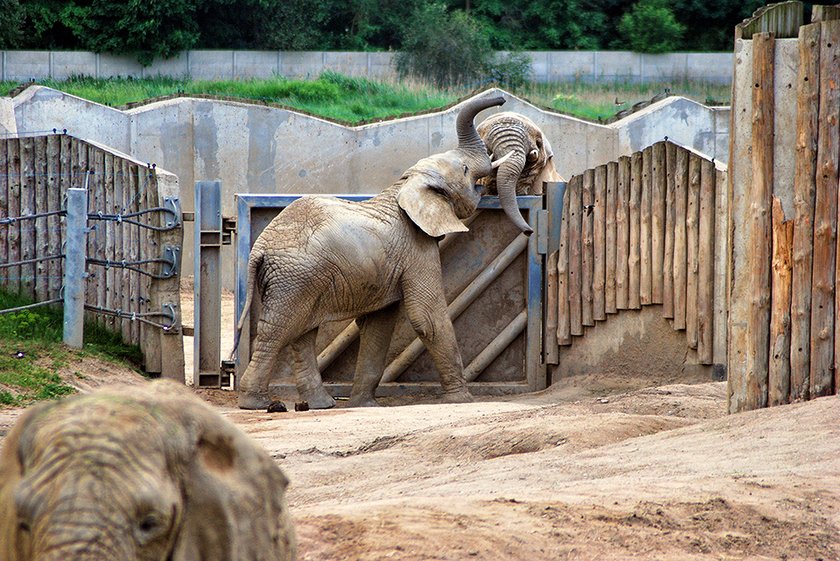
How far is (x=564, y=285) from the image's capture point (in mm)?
10680

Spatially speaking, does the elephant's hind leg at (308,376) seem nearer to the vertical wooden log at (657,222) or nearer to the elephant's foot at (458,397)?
the elephant's foot at (458,397)

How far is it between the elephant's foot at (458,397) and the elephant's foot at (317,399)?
877mm

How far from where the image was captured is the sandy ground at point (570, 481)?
450 centimetres

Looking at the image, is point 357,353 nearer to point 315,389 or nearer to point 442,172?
point 315,389

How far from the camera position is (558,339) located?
10.7 m

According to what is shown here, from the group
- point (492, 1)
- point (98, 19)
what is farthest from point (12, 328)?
point (492, 1)

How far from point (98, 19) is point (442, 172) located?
883 inches

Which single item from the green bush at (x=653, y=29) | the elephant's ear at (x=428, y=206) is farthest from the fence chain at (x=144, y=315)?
the green bush at (x=653, y=29)

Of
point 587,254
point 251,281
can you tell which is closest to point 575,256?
point 587,254

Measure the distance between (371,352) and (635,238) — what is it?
217cm

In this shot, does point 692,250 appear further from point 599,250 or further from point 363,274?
point 363,274

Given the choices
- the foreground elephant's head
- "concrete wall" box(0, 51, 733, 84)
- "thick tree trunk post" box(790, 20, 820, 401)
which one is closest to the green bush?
"concrete wall" box(0, 51, 733, 84)

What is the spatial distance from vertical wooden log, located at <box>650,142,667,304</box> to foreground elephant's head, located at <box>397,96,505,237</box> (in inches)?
57.7

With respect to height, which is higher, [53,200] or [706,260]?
[53,200]
